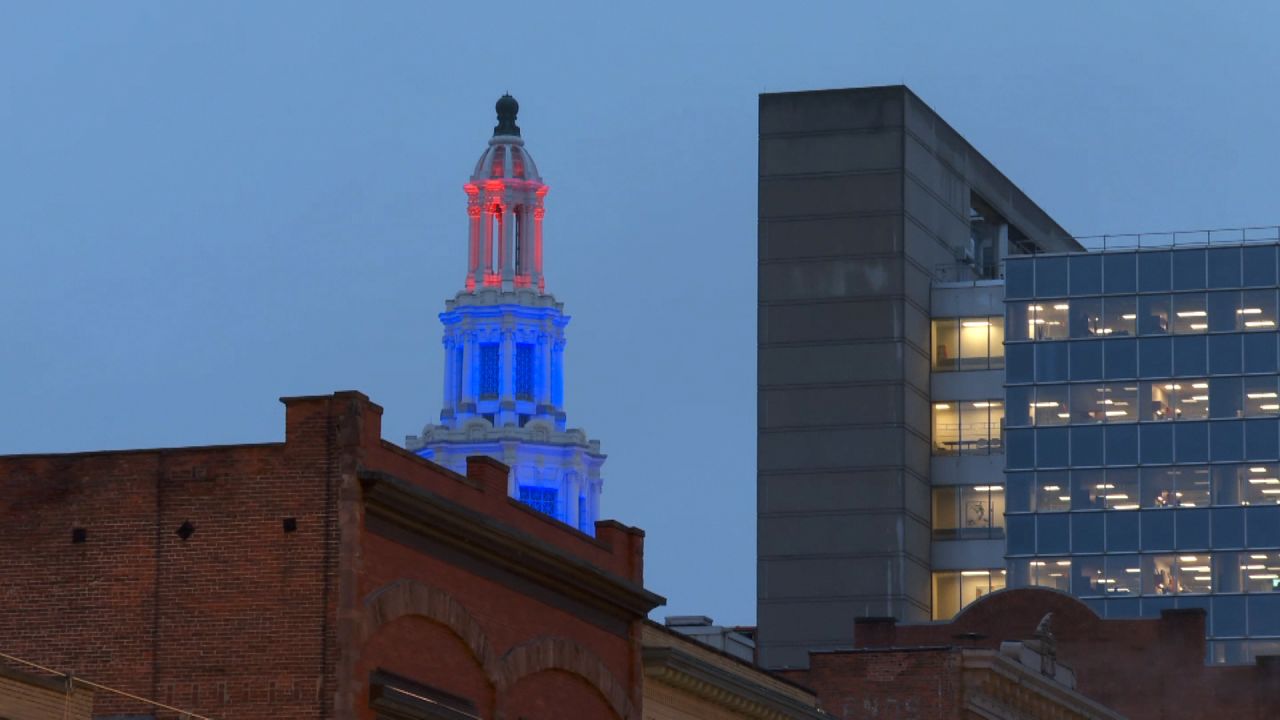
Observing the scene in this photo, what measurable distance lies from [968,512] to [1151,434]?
34.4ft

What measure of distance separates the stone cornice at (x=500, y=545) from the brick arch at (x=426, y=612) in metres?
0.90

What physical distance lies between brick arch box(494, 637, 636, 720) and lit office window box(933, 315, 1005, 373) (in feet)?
284

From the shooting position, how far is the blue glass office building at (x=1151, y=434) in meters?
131

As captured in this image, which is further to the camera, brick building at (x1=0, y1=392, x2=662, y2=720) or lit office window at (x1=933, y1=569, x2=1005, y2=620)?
lit office window at (x1=933, y1=569, x2=1005, y2=620)

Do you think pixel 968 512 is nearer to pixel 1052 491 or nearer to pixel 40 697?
pixel 1052 491

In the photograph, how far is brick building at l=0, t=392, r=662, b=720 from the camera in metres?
44.4

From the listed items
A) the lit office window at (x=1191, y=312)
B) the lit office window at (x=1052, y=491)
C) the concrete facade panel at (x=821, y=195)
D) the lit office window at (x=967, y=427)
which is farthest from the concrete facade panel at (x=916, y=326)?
the lit office window at (x=1191, y=312)

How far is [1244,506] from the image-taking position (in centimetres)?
13100

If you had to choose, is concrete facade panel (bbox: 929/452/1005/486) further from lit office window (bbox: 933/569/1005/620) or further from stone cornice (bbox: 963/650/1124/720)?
stone cornice (bbox: 963/650/1124/720)

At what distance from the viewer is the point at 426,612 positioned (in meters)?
47.0

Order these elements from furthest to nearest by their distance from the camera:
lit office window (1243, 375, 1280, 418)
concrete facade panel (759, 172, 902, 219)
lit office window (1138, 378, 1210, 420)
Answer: concrete facade panel (759, 172, 902, 219) < lit office window (1138, 378, 1210, 420) < lit office window (1243, 375, 1280, 418)

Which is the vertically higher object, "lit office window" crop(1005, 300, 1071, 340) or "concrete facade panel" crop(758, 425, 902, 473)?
"lit office window" crop(1005, 300, 1071, 340)

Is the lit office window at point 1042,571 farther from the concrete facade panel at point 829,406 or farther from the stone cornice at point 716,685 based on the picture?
the stone cornice at point 716,685

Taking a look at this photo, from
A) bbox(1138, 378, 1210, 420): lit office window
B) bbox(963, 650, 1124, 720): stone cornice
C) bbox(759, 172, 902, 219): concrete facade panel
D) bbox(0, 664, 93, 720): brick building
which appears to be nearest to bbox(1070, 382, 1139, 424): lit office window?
bbox(1138, 378, 1210, 420): lit office window
